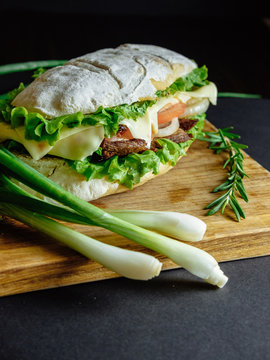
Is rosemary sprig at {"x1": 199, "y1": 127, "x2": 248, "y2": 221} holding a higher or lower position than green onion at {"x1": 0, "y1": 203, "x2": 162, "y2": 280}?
lower

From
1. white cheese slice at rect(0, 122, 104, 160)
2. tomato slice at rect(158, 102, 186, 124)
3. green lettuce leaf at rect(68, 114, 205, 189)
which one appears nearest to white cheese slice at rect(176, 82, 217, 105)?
tomato slice at rect(158, 102, 186, 124)

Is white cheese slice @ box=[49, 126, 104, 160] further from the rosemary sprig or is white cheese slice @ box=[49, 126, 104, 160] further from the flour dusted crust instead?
the rosemary sprig

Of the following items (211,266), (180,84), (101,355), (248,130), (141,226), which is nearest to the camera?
(101,355)

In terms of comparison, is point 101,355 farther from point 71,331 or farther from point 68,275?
point 68,275

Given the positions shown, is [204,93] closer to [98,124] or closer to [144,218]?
[98,124]

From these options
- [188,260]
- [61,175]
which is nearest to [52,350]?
[188,260]

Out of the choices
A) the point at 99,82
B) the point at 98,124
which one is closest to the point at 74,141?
the point at 98,124
